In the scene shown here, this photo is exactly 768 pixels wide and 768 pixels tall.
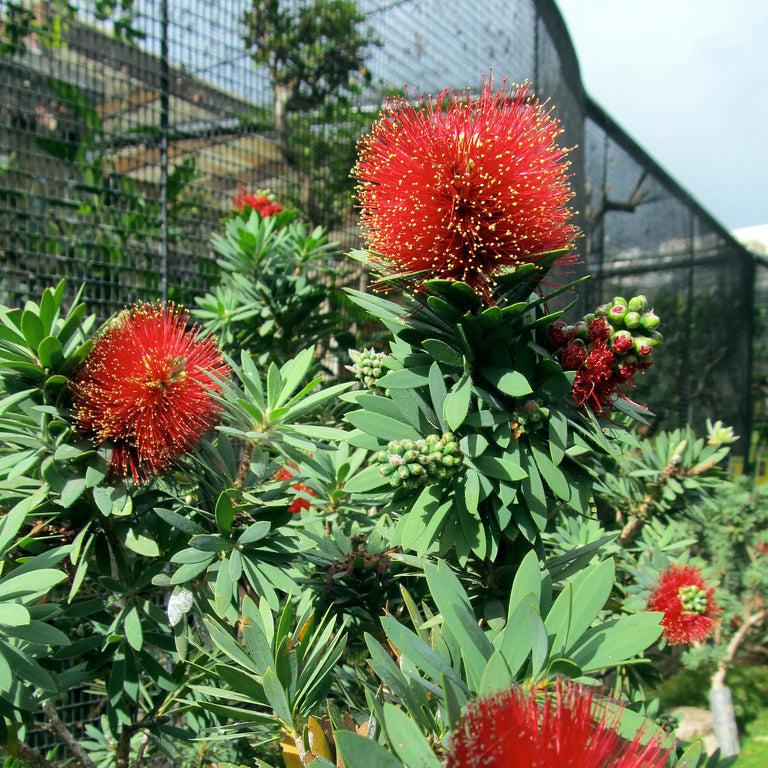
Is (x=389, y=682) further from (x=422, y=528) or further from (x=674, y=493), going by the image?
(x=674, y=493)

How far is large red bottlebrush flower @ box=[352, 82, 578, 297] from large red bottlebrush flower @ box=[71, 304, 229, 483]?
361mm

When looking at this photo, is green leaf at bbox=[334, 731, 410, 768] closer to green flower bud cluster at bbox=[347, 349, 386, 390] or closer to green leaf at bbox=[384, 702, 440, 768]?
green leaf at bbox=[384, 702, 440, 768]

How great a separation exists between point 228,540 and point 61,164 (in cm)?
239

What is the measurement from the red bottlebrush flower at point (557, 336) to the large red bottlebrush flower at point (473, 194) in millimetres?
101

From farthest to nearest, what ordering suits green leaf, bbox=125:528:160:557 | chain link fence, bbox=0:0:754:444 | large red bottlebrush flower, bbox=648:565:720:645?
chain link fence, bbox=0:0:754:444, large red bottlebrush flower, bbox=648:565:720:645, green leaf, bbox=125:528:160:557

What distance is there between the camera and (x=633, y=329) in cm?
91

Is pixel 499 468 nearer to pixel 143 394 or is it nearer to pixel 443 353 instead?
pixel 443 353

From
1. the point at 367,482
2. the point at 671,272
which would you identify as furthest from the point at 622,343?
the point at 671,272

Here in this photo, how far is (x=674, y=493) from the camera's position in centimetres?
178

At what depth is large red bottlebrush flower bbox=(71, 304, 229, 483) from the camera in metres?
1.02

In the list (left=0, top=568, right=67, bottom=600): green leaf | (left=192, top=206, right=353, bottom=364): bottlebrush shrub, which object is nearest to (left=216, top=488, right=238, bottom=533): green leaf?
(left=0, top=568, right=67, bottom=600): green leaf

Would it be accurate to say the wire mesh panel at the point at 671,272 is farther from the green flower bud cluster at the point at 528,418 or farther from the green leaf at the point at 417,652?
the green leaf at the point at 417,652

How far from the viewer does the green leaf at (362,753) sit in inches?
22.1

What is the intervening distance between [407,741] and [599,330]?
21.8 inches
